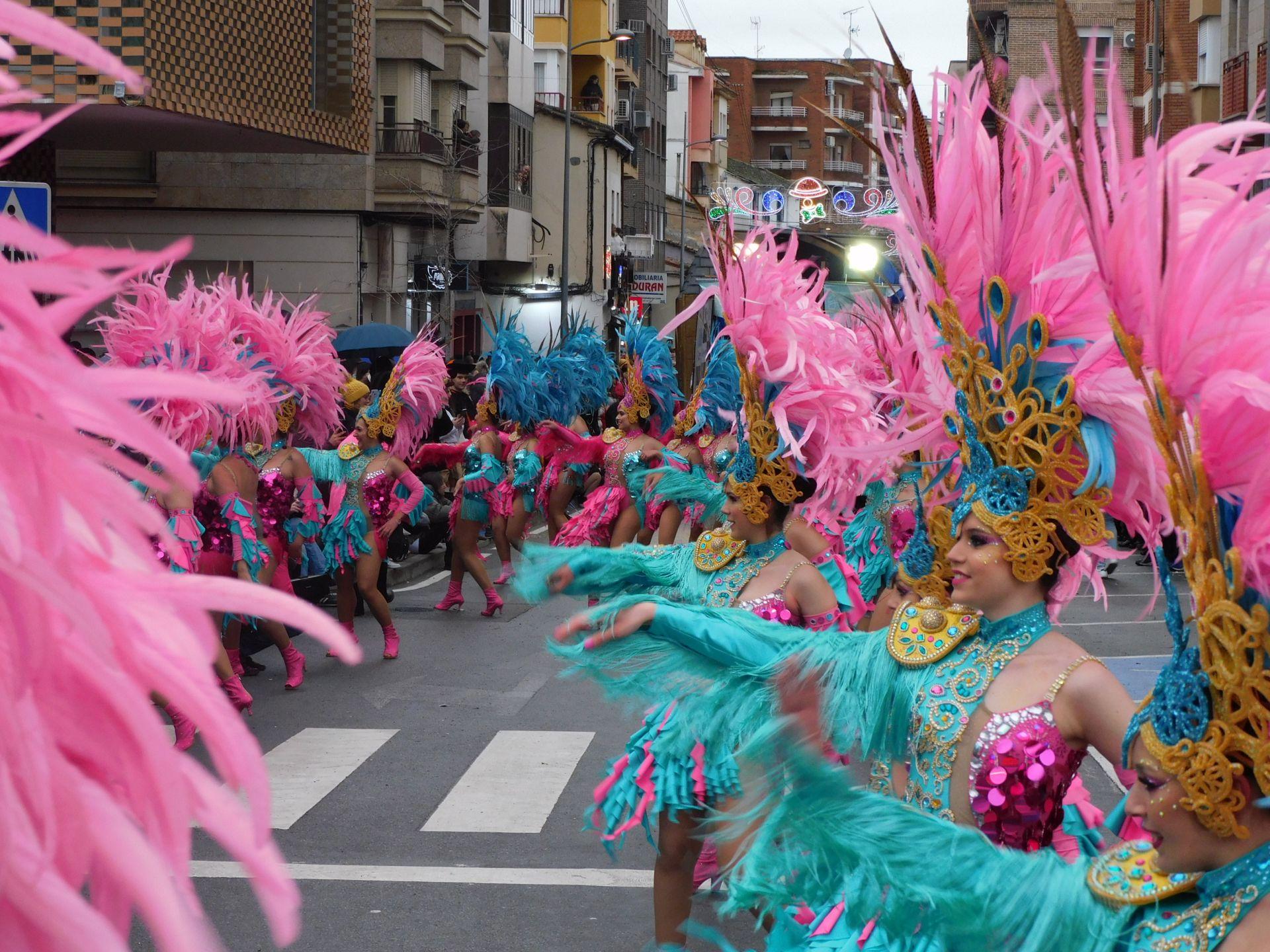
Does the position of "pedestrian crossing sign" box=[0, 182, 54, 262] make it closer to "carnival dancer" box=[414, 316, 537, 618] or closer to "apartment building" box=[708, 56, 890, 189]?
"carnival dancer" box=[414, 316, 537, 618]

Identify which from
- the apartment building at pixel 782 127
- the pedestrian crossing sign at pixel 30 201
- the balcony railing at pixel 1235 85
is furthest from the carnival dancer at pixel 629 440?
the apartment building at pixel 782 127

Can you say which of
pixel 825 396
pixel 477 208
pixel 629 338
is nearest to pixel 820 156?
pixel 477 208

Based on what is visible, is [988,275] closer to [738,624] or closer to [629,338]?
[738,624]

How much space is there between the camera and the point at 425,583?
17.0m

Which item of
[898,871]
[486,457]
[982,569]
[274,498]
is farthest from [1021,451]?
[486,457]

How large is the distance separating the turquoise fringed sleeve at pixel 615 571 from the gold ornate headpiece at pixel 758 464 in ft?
1.03

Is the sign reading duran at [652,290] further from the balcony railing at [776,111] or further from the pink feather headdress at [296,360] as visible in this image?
the balcony railing at [776,111]

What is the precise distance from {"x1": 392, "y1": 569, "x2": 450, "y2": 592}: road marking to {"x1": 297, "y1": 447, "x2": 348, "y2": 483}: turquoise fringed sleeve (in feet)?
14.1

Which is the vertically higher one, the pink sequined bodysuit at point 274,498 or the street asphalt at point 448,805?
the pink sequined bodysuit at point 274,498

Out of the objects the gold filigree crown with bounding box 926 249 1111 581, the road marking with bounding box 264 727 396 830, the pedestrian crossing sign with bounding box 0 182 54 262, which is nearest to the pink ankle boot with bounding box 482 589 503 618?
the road marking with bounding box 264 727 396 830

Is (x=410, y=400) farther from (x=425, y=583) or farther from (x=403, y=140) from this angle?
(x=403, y=140)

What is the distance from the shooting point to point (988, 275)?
152 inches

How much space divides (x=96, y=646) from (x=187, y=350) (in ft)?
31.2

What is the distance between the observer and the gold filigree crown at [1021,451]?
3.62 metres
